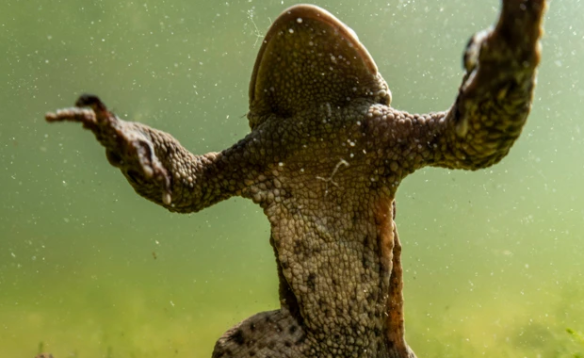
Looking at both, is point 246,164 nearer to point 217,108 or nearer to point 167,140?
point 167,140

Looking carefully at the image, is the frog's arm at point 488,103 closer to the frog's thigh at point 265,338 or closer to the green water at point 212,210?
the frog's thigh at point 265,338

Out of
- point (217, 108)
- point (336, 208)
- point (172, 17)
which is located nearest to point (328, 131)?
point (336, 208)

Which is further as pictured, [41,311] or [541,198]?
[541,198]

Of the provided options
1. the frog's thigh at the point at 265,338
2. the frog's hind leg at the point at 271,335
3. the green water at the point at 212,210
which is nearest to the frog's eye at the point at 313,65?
the frog's hind leg at the point at 271,335

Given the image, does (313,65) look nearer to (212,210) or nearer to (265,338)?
(265,338)

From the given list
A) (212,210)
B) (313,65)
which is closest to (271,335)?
(313,65)

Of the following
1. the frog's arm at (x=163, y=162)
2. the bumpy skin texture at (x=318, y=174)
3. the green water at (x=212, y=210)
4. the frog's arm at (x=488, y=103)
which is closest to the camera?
the frog's arm at (x=488, y=103)
